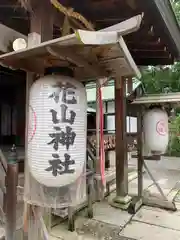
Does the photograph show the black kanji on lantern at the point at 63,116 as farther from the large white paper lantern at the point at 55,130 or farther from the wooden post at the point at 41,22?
the wooden post at the point at 41,22

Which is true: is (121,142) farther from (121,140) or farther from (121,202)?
(121,202)

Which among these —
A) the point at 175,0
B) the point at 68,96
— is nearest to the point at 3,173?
the point at 68,96

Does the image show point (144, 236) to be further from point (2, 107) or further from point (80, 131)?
point (2, 107)

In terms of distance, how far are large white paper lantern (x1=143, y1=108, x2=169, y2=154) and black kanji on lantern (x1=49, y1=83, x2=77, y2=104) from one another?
287 centimetres

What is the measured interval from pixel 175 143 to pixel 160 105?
778 centimetres

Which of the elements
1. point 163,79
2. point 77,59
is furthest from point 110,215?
point 163,79

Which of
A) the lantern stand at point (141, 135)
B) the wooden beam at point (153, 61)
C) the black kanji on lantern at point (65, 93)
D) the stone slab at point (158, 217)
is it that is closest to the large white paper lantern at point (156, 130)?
the lantern stand at point (141, 135)

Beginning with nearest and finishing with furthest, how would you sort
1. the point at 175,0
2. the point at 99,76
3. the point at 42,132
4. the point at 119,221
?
the point at 42,132 → the point at 99,76 → the point at 119,221 → the point at 175,0

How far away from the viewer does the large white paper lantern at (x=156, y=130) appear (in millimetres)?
4379

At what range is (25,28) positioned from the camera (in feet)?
10.6

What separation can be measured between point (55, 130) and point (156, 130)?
9.77 feet

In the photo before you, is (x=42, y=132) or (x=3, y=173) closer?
(x=42, y=132)

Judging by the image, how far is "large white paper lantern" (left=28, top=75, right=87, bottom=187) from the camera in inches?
72.3

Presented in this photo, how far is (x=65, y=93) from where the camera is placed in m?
1.87
